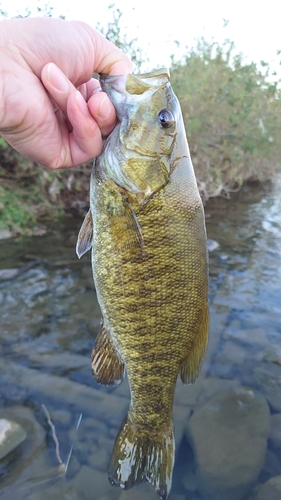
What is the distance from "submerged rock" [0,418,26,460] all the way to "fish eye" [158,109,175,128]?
317cm

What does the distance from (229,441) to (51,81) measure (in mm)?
3375

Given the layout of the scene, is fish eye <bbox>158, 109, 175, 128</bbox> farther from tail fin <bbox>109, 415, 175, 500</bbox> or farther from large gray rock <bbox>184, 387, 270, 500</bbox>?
large gray rock <bbox>184, 387, 270, 500</bbox>

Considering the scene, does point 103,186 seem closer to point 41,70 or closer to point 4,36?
point 41,70

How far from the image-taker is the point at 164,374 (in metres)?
1.94

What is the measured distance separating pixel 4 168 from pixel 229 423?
817 cm

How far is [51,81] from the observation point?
5.23 ft

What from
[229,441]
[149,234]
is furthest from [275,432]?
[149,234]

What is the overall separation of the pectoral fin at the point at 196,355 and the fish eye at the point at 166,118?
3.14 feet

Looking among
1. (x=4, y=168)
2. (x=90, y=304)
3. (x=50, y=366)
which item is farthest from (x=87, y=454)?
(x=4, y=168)

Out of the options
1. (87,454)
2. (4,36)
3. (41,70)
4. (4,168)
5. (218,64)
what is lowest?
(87,454)

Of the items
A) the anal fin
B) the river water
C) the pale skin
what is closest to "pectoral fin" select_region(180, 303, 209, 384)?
the anal fin

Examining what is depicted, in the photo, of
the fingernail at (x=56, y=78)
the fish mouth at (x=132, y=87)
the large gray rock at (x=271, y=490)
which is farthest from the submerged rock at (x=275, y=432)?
the fingernail at (x=56, y=78)

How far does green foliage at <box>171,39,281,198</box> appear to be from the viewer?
10906 millimetres

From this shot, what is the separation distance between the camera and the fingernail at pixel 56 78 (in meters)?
1.59
